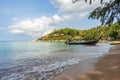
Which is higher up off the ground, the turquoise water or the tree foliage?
the tree foliage

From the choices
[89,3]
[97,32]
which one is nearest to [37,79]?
[89,3]

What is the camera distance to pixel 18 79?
32.0 ft

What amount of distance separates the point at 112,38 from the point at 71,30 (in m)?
60.3

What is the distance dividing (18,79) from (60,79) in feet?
10.2

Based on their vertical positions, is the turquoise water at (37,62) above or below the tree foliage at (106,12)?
below

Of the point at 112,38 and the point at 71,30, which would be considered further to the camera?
the point at 71,30

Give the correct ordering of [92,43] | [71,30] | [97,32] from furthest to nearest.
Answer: [71,30] < [97,32] < [92,43]

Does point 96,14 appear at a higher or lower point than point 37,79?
higher

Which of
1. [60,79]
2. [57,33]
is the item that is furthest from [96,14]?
[57,33]

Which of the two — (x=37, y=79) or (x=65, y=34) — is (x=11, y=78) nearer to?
(x=37, y=79)

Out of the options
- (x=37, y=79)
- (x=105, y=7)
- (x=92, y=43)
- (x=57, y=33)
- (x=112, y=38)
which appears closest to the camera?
(x=37, y=79)

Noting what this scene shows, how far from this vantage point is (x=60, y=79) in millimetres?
7312

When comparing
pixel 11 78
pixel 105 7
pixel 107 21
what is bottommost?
pixel 11 78

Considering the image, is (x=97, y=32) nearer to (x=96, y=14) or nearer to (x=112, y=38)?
(x=112, y=38)
